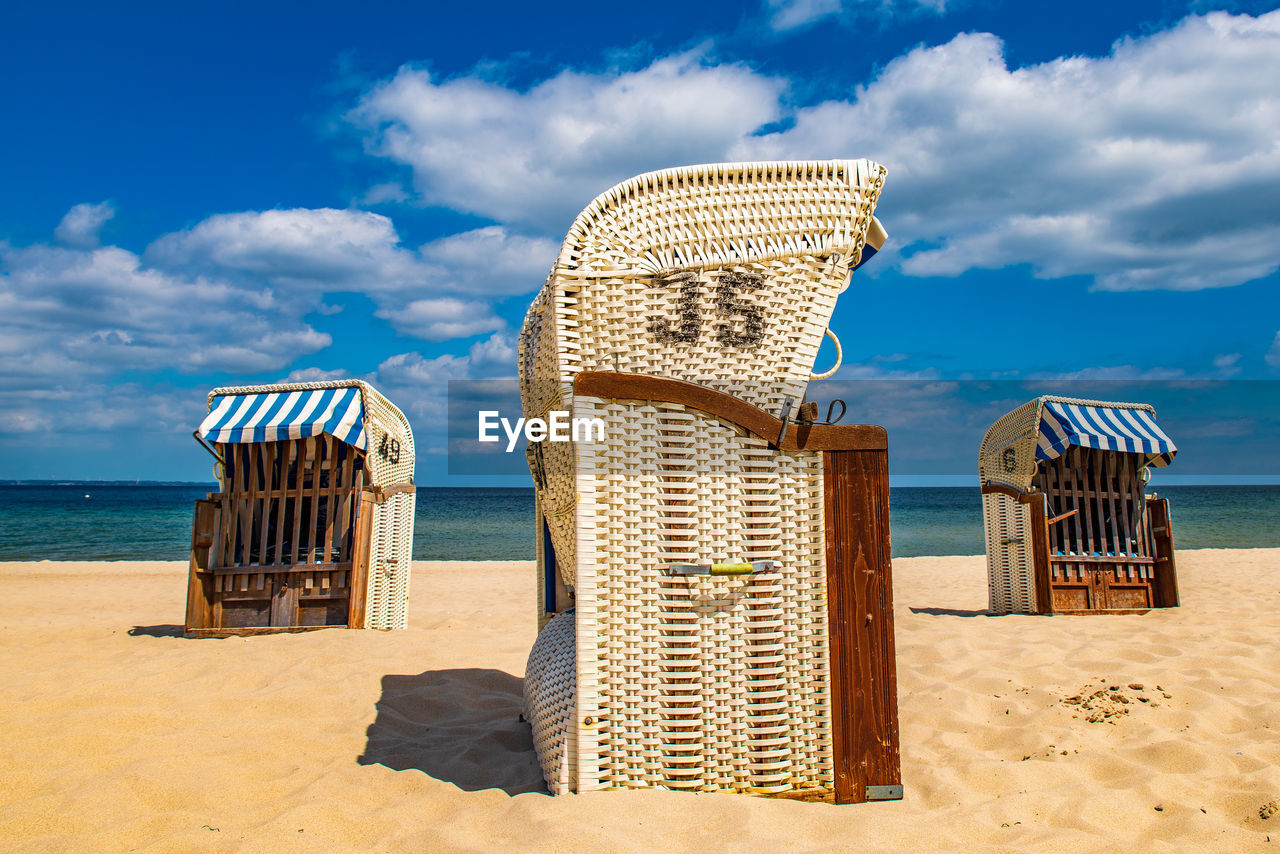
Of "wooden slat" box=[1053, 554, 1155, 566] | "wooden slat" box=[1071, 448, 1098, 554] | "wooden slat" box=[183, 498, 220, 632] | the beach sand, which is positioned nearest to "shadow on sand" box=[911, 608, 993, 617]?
"wooden slat" box=[1053, 554, 1155, 566]

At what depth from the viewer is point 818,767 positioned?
2803mm

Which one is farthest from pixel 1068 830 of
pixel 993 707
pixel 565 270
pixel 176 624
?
pixel 176 624

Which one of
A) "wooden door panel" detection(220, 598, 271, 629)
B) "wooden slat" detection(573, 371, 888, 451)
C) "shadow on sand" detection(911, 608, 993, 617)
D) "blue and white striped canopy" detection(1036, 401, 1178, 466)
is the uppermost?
"blue and white striped canopy" detection(1036, 401, 1178, 466)

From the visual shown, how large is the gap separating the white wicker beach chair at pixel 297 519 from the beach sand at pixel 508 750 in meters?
0.48

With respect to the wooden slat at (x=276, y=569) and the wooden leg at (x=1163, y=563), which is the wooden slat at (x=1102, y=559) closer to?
the wooden leg at (x=1163, y=563)

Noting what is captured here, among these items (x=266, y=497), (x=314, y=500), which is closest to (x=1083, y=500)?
(x=314, y=500)

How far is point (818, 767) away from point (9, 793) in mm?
3322

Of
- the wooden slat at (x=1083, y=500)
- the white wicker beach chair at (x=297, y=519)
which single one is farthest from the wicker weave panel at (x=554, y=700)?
the wooden slat at (x=1083, y=500)

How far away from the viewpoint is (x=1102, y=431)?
796 centimetres

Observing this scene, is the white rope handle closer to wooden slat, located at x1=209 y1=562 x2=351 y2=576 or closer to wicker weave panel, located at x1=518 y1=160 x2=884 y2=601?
wicker weave panel, located at x1=518 y1=160 x2=884 y2=601

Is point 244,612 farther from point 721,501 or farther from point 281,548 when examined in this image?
point 721,501

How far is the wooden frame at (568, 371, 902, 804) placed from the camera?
282cm

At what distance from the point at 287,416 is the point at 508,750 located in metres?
4.74

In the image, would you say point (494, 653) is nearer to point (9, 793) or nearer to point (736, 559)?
point (9, 793)
